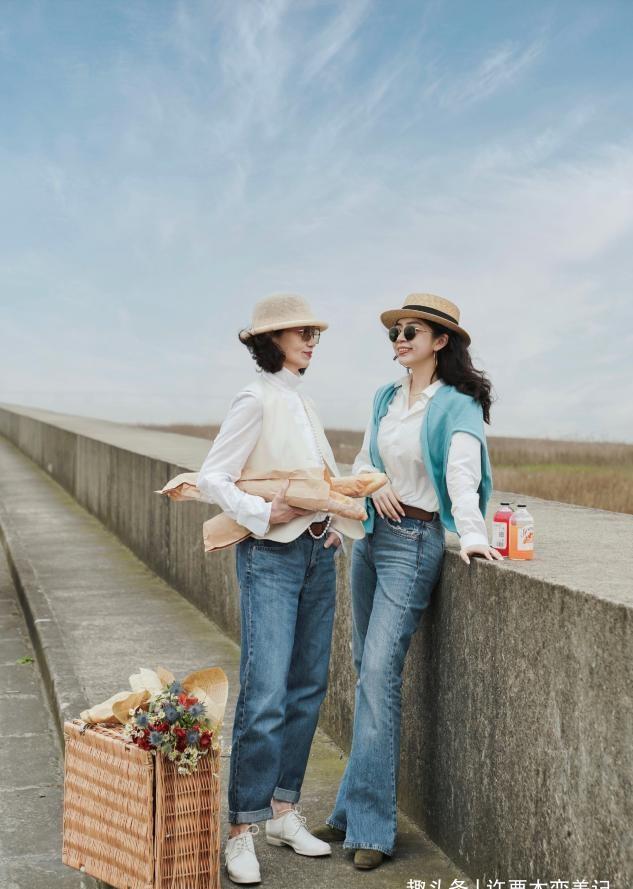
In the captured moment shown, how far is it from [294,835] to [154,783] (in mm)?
779

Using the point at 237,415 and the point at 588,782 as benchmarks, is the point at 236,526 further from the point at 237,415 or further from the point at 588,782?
the point at 588,782

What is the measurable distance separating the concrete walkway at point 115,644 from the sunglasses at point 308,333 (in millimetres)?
1781

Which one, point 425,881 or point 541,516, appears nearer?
point 425,881

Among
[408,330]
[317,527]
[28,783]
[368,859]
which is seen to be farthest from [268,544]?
[28,783]

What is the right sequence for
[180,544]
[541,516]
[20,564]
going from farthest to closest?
[20,564] → [180,544] → [541,516]

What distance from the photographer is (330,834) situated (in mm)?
4191

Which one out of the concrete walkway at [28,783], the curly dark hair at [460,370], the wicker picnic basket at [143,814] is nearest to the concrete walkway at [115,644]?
the concrete walkway at [28,783]

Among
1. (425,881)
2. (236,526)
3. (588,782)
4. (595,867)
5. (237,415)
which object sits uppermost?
(237,415)

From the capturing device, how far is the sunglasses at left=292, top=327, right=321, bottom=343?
3.86 m

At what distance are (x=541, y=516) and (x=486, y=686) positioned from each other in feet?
6.58

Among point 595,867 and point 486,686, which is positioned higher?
point 486,686

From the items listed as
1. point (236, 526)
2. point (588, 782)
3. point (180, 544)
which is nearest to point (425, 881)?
point (588, 782)

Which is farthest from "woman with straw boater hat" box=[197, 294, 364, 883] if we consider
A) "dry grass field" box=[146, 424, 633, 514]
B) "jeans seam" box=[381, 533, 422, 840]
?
"dry grass field" box=[146, 424, 633, 514]

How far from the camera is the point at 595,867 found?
9.95ft
